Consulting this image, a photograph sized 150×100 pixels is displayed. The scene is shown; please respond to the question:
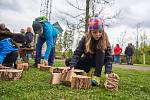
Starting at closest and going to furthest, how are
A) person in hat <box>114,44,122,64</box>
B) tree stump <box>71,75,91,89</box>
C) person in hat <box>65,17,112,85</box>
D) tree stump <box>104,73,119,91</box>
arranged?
tree stump <box>71,75,91,89</box>
tree stump <box>104,73,119,91</box>
person in hat <box>65,17,112,85</box>
person in hat <box>114,44,122,64</box>

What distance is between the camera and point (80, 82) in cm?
608

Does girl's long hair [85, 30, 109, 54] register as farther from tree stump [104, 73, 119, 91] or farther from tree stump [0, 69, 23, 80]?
tree stump [0, 69, 23, 80]

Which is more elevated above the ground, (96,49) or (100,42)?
(100,42)

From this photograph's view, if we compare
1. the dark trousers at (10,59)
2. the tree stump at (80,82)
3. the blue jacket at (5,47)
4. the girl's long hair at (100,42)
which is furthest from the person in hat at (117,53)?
the tree stump at (80,82)

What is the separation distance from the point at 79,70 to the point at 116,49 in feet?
70.1

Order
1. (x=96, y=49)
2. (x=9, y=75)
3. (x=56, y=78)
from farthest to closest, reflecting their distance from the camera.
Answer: (x=9, y=75), (x=96, y=49), (x=56, y=78)

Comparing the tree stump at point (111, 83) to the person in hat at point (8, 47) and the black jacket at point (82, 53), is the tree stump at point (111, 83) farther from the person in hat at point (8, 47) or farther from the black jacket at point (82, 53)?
the person in hat at point (8, 47)

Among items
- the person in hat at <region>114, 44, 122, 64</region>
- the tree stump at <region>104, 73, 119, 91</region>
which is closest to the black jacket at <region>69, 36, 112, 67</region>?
the tree stump at <region>104, 73, 119, 91</region>

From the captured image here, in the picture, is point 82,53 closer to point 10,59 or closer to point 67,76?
point 67,76

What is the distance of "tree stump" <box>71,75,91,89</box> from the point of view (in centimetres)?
604

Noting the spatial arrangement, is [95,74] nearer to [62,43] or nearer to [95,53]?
[95,53]

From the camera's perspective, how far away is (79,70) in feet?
23.2

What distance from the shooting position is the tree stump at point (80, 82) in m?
6.04

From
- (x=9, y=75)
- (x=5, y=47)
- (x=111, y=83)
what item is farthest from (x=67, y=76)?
(x=5, y=47)
